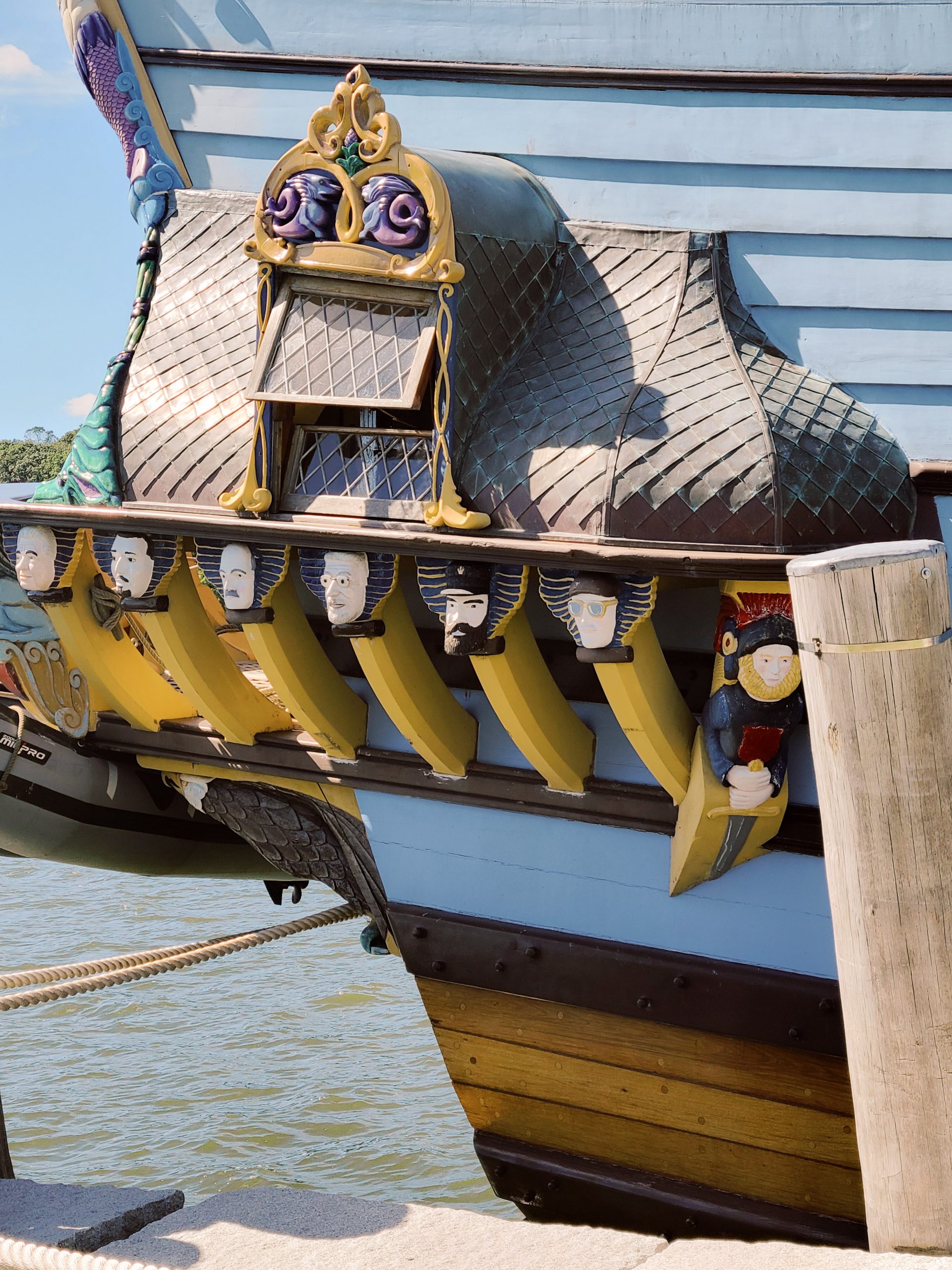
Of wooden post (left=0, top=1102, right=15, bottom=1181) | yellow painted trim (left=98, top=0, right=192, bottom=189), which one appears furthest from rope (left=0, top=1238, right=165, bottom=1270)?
yellow painted trim (left=98, top=0, right=192, bottom=189)

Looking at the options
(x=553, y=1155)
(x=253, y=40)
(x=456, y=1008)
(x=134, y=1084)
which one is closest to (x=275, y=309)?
(x=253, y=40)

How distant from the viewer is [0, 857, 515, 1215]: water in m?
4.56

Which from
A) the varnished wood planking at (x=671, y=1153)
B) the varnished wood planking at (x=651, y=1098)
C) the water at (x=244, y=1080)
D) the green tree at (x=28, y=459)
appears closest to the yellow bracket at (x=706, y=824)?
the varnished wood planking at (x=651, y=1098)

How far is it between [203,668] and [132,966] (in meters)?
0.83

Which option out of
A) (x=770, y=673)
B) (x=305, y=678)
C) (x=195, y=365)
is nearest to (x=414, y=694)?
(x=305, y=678)

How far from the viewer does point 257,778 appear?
3.87m

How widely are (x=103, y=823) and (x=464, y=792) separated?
1397 mm

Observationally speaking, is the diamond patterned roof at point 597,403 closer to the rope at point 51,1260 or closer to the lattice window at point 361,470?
the lattice window at point 361,470

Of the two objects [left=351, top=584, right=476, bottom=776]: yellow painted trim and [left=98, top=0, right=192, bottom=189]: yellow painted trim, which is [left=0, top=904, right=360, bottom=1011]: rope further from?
[left=98, top=0, right=192, bottom=189]: yellow painted trim

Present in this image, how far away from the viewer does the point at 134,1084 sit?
530cm

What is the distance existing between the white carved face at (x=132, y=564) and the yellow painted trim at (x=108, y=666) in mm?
219

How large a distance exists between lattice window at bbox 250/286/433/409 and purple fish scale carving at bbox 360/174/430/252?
0.14 metres

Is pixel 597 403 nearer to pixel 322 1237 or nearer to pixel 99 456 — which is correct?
pixel 99 456

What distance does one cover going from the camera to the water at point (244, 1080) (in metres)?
4.56
